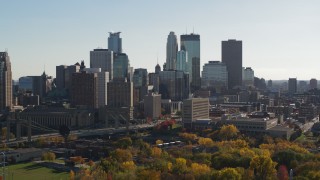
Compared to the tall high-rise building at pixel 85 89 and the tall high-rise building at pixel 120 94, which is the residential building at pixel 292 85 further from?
the tall high-rise building at pixel 85 89

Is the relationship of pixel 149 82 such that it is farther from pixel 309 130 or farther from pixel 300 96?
pixel 309 130

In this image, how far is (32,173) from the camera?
4244cm

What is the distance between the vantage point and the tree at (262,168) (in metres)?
35.8

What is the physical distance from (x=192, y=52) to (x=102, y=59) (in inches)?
1783

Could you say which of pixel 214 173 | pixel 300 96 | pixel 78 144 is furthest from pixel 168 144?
pixel 300 96

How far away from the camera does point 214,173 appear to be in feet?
111

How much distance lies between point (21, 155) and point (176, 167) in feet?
60.9

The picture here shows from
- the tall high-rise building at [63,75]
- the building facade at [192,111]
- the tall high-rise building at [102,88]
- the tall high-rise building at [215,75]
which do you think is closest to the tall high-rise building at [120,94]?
the tall high-rise building at [102,88]

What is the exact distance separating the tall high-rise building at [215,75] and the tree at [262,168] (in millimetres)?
132497

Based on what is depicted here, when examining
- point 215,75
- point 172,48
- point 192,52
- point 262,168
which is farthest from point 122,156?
point 192,52

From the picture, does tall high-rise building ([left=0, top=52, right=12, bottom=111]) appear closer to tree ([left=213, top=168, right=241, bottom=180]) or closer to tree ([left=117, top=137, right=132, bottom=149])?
tree ([left=117, top=137, right=132, bottom=149])

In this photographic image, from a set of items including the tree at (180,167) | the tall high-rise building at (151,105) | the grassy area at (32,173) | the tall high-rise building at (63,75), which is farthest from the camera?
the tall high-rise building at (63,75)

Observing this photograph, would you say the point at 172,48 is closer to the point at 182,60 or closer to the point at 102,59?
the point at 182,60

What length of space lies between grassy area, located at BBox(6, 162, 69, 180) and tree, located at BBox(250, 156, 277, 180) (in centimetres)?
1476
